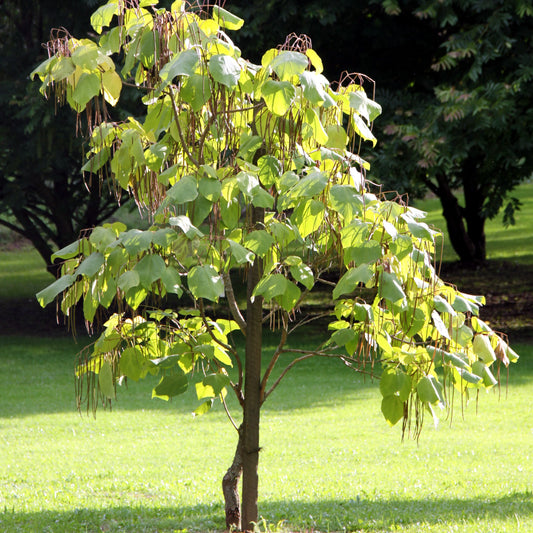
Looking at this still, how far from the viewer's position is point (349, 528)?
4.91m

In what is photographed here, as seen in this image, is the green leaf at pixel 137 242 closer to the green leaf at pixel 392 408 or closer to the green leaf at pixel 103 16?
the green leaf at pixel 103 16

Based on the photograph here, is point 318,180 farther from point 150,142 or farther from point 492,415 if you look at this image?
point 492,415

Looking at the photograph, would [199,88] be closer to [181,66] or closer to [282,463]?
[181,66]

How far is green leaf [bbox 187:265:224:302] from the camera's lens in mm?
2654

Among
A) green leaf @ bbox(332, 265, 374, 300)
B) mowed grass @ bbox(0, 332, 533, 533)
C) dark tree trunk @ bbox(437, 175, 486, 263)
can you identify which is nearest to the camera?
green leaf @ bbox(332, 265, 374, 300)

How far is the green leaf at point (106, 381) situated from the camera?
10.6 ft

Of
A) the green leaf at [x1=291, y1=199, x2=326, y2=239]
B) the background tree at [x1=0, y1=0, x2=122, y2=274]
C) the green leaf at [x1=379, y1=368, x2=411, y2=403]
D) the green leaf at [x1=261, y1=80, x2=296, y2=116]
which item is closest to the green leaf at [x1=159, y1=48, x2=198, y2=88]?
the green leaf at [x1=261, y1=80, x2=296, y2=116]

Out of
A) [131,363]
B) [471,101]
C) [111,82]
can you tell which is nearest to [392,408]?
[131,363]

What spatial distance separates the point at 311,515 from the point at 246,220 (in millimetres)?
2652

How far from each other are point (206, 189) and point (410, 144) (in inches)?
327

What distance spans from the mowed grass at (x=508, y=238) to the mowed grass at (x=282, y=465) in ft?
37.7

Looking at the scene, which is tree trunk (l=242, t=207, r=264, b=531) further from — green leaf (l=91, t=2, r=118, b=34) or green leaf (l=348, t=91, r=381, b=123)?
green leaf (l=91, t=2, r=118, b=34)

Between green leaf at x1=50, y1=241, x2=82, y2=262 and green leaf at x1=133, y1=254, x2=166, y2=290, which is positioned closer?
green leaf at x1=133, y1=254, x2=166, y2=290

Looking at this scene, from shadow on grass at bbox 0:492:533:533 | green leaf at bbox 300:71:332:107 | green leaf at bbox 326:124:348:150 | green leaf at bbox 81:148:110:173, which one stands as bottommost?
shadow on grass at bbox 0:492:533:533
